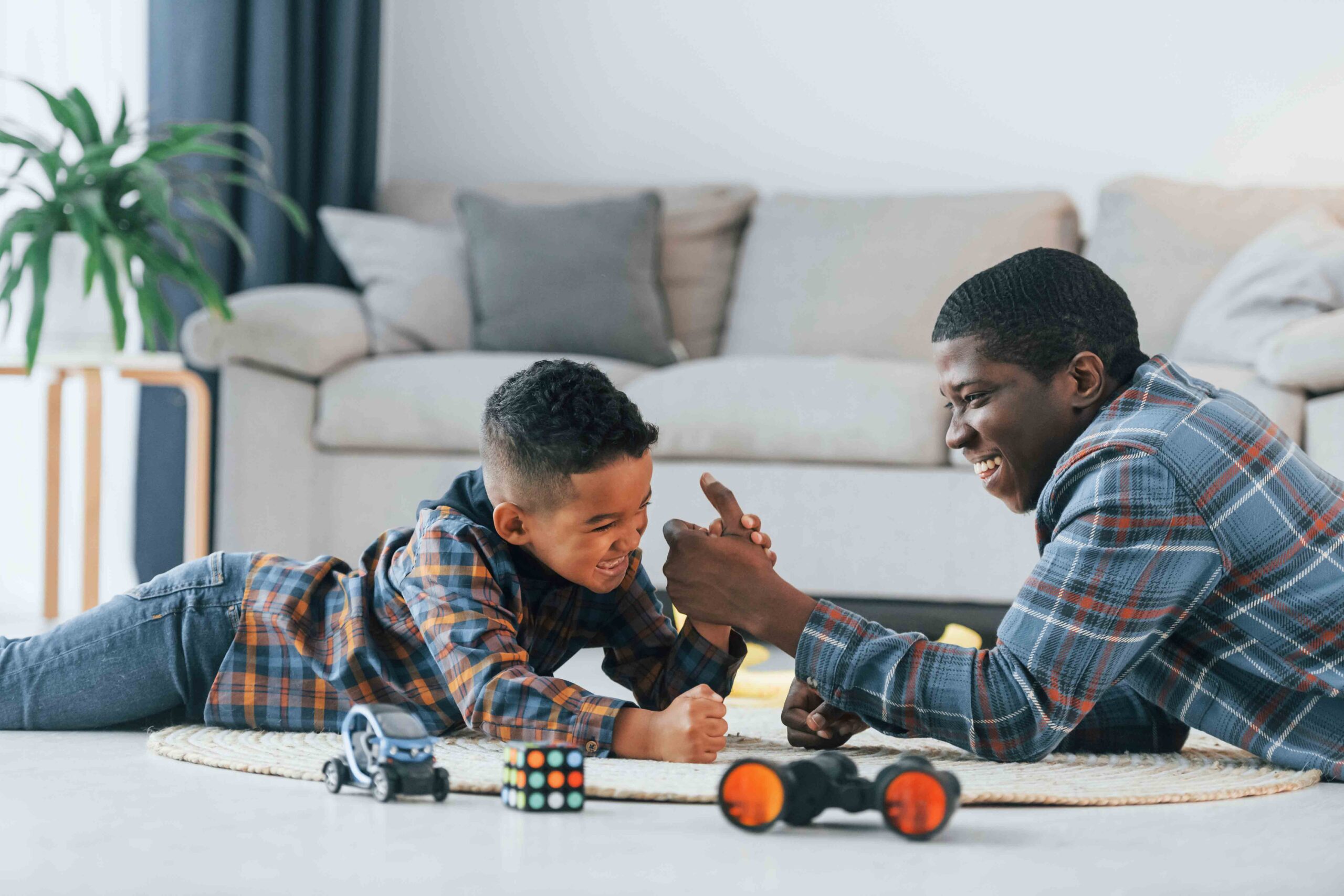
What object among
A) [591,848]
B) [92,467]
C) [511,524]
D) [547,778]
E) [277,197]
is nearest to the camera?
[591,848]

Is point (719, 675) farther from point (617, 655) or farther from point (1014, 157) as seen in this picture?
point (1014, 157)

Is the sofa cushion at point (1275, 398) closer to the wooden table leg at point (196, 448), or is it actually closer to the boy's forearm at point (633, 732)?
the boy's forearm at point (633, 732)

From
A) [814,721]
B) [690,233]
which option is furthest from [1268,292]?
[814,721]

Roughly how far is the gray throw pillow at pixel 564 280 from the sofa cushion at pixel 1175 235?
1001 mm

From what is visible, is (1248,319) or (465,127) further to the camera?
(465,127)

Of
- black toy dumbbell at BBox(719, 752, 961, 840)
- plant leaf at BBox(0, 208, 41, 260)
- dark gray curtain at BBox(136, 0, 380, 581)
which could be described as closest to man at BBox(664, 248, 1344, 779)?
black toy dumbbell at BBox(719, 752, 961, 840)

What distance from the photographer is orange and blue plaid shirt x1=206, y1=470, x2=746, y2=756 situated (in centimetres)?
126

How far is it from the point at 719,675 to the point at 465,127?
113 inches

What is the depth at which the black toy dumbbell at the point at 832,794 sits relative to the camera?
1.01 metres

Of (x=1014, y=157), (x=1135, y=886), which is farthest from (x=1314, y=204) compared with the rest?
Answer: (x=1135, y=886)

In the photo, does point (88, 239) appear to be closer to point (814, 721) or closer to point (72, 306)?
point (72, 306)

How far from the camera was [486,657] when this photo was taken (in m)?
1.26

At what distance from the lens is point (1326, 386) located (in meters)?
2.37

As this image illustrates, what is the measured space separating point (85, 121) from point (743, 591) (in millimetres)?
2007
